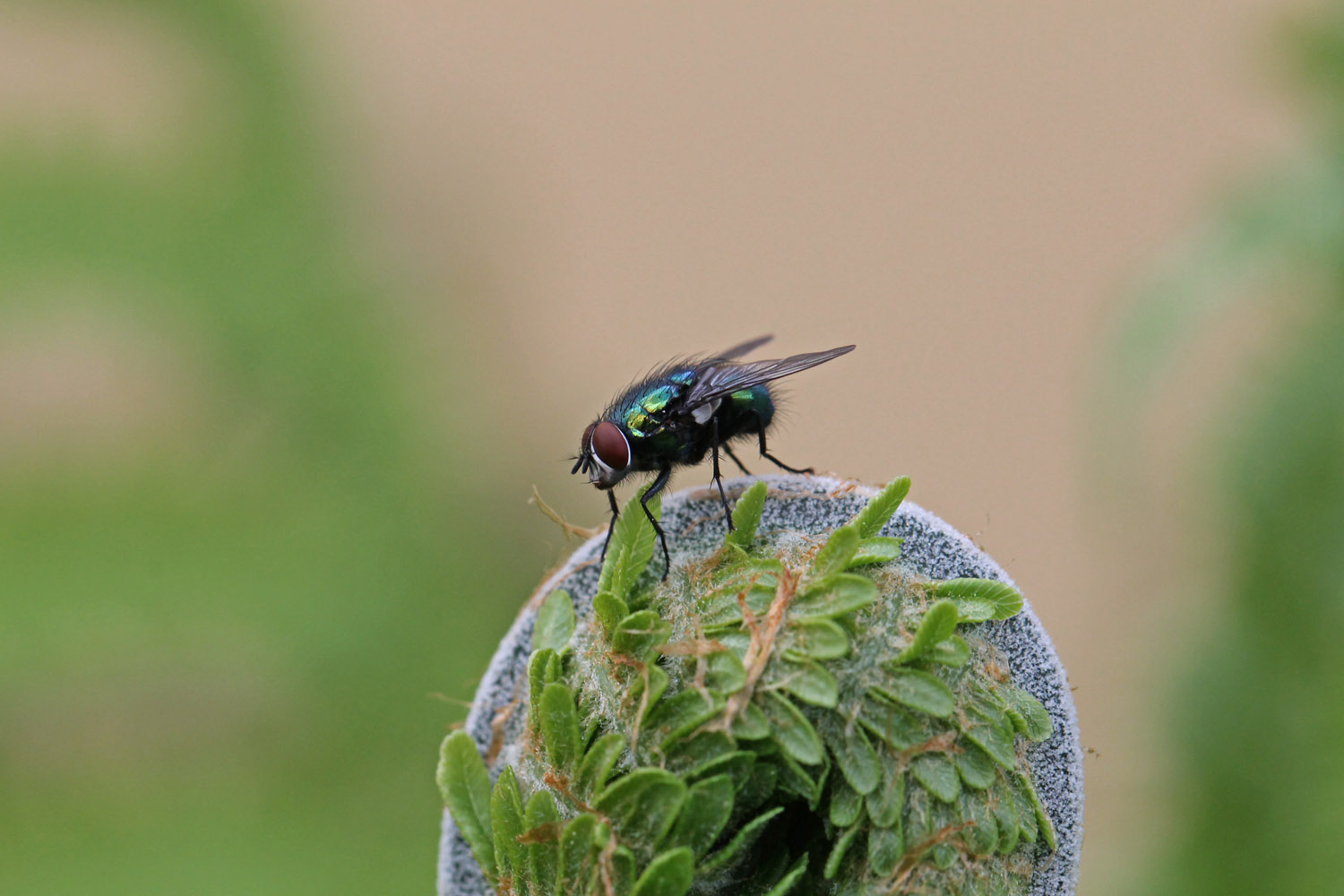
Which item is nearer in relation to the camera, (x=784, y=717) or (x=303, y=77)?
(x=784, y=717)

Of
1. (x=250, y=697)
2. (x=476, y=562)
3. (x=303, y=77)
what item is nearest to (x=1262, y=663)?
(x=476, y=562)

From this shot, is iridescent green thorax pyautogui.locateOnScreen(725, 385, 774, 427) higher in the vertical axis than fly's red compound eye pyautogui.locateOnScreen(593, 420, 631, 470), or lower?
higher

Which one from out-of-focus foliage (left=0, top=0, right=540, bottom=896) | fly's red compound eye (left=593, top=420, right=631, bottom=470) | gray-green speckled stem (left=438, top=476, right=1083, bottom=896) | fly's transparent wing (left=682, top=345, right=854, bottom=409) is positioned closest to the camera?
gray-green speckled stem (left=438, top=476, right=1083, bottom=896)

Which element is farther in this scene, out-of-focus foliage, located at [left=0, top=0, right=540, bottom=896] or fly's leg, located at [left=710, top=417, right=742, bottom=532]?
out-of-focus foliage, located at [left=0, top=0, right=540, bottom=896]

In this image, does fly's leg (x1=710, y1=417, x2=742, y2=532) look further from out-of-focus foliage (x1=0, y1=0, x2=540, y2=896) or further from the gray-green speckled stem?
out-of-focus foliage (x1=0, y1=0, x2=540, y2=896)

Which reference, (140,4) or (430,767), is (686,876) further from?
(140,4)

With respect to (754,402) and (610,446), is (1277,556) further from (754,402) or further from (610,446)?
(610,446)

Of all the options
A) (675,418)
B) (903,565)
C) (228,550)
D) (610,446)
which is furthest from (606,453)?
(228,550)

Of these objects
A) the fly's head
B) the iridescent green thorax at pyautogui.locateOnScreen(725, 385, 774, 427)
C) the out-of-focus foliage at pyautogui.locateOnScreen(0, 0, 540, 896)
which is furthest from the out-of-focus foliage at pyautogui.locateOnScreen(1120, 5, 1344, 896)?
the out-of-focus foliage at pyautogui.locateOnScreen(0, 0, 540, 896)
